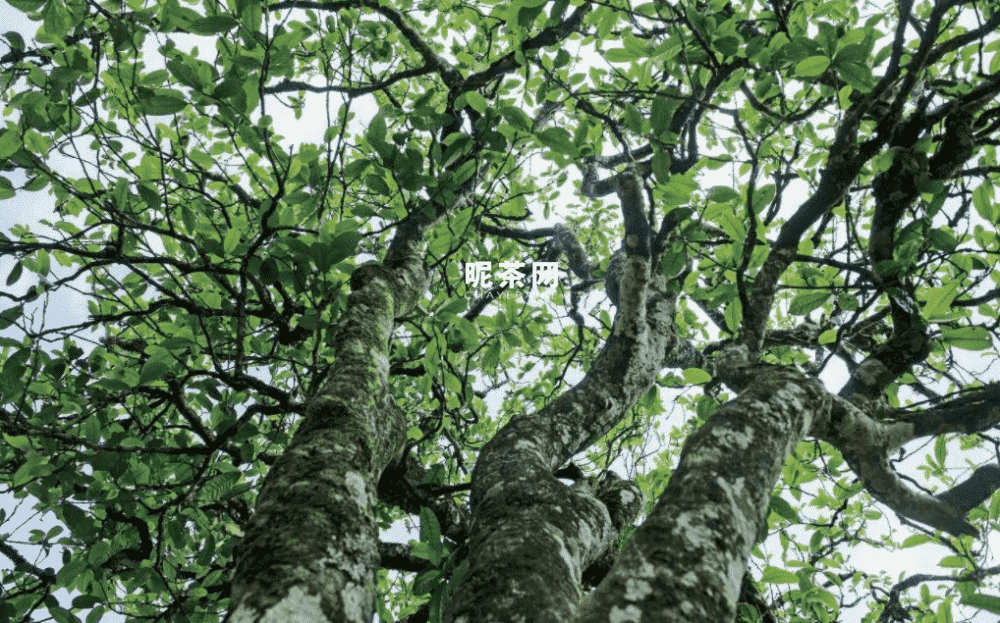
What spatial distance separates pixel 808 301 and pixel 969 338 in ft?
2.29

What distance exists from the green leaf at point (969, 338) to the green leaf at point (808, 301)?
540 millimetres

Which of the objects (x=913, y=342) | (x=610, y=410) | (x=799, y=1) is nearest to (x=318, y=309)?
(x=610, y=410)

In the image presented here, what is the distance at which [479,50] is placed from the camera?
589cm

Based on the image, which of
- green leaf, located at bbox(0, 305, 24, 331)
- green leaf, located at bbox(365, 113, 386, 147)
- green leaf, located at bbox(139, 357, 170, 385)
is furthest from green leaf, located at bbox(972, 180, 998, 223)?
green leaf, located at bbox(0, 305, 24, 331)

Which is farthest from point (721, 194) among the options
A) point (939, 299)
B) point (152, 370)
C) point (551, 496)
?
point (152, 370)

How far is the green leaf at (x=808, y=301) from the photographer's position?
309cm

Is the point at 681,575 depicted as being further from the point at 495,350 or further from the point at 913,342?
the point at 913,342

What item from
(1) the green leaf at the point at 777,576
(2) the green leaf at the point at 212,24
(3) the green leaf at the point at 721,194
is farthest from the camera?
(1) the green leaf at the point at 777,576

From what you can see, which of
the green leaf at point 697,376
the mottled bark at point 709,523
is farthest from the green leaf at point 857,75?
the green leaf at point 697,376

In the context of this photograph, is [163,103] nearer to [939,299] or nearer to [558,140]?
[558,140]

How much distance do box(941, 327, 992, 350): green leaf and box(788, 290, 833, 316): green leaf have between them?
1.77ft

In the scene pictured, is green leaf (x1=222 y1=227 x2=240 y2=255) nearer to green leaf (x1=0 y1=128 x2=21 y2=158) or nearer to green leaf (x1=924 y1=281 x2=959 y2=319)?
green leaf (x1=0 y1=128 x2=21 y2=158)

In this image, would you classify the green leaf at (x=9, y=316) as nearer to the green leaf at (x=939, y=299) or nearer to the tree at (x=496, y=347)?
the tree at (x=496, y=347)

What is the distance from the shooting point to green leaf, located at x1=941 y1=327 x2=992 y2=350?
2764 mm
